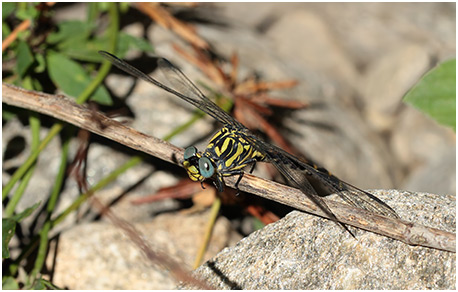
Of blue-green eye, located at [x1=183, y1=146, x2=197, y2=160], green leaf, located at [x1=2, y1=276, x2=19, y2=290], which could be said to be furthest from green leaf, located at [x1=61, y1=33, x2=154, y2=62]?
green leaf, located at [x1=2, y1=276, x2=19, y2=290]

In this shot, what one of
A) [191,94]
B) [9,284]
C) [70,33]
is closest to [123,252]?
[9,284]

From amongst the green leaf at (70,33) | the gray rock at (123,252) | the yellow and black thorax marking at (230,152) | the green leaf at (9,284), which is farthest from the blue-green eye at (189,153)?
the green leaf at (70,33)

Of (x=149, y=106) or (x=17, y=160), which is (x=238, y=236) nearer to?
(x=149, y=106)

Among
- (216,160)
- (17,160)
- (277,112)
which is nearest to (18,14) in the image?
(17,160)

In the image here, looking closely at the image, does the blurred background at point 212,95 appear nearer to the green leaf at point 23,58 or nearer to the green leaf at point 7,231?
the green leaf at point 23,58

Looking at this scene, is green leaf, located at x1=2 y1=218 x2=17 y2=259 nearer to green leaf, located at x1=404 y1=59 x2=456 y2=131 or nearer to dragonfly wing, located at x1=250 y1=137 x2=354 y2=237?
dragonfly wing, located at x1=250 y1=137 x2=354 y2=237

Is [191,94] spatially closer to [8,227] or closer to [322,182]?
[322,182]
